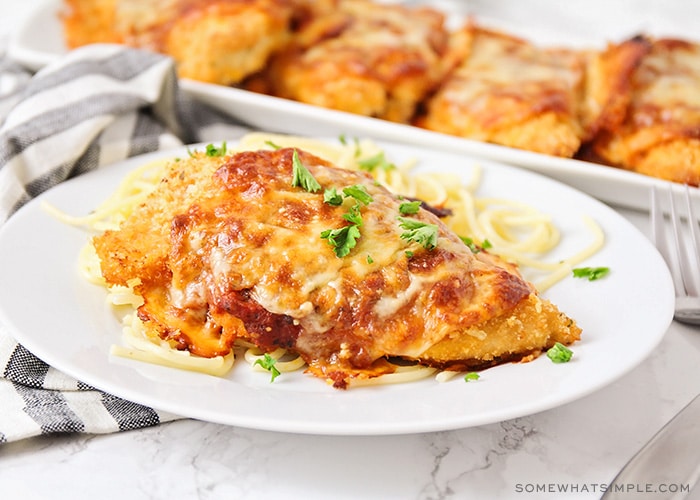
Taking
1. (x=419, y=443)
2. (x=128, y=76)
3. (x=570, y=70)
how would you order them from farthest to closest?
1. (x=570, y=70)
2. (x=128, y=76)
3. (x=419, y=443)

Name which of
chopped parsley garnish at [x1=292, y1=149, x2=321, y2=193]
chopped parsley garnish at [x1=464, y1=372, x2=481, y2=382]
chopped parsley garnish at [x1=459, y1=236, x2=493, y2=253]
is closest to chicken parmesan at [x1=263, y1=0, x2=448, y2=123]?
chopped parsley garnish at [x1=459, y1=236, x2=493, y2=253]

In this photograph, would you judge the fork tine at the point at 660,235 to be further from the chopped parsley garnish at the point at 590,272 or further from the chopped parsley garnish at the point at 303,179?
the chopped parsley garnish at the point at 303,179

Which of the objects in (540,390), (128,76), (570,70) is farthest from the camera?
(570,70)

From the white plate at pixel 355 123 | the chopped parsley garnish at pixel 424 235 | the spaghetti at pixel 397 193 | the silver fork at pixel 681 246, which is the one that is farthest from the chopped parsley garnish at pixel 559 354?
the white plate at pixel 355 123

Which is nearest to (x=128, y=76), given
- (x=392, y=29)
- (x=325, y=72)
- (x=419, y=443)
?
(x=325, y=72)

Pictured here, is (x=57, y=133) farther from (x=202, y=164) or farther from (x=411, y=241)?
(x=411, y=241)
